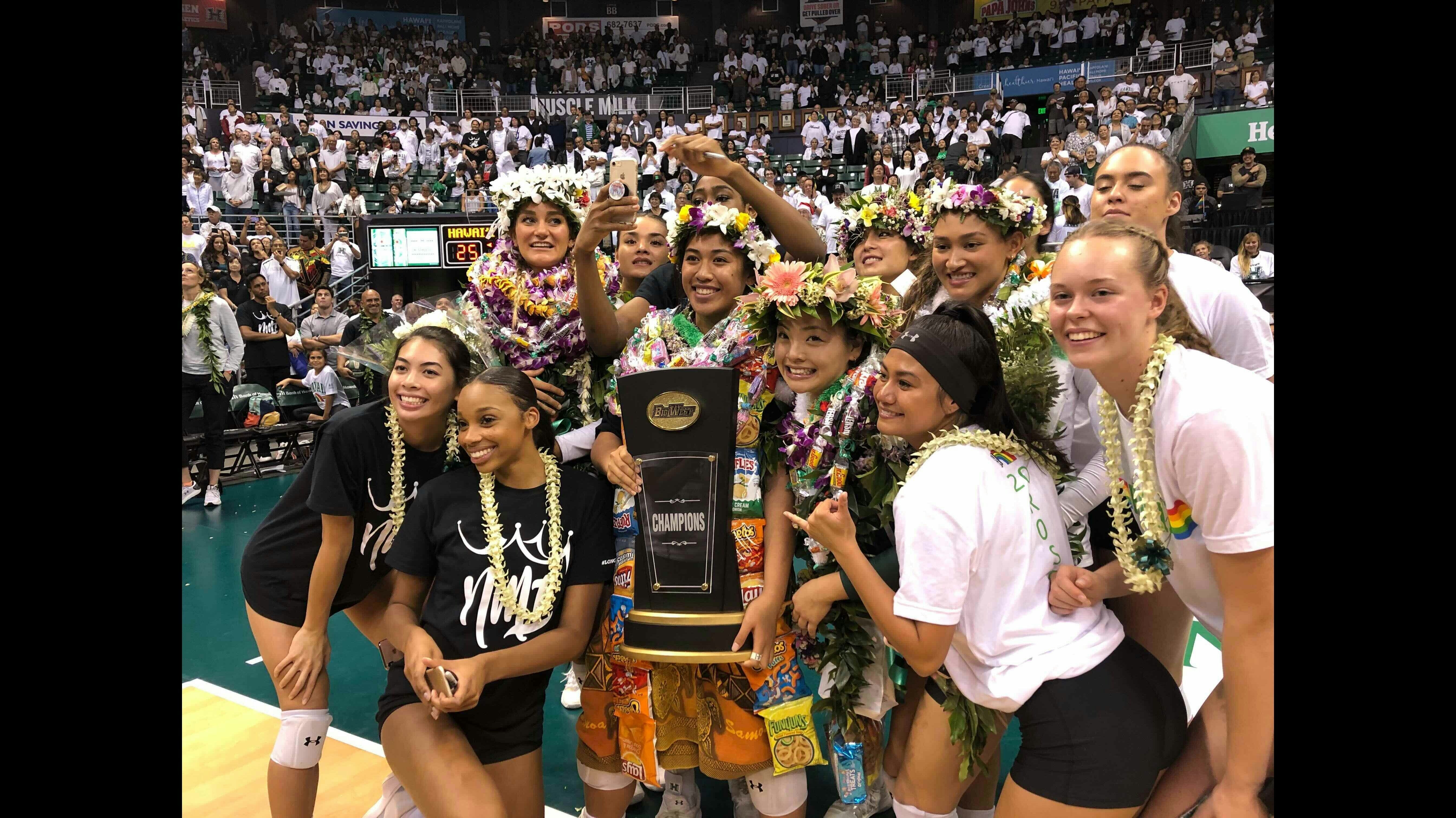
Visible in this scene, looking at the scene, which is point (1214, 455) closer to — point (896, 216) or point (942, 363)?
point (942, 363)

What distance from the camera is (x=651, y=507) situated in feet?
8.66

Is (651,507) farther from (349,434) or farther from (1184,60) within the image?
(1184,60)

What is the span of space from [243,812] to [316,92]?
21629mm

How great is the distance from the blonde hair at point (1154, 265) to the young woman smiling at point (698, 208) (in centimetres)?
108

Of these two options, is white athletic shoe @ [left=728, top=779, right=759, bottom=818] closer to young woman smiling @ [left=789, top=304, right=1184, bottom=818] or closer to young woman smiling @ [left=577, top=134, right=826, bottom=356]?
young woman smiling @ [left=789, top=304, right=1184, bottom=818]

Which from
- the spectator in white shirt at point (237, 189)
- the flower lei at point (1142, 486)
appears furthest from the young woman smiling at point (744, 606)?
the spectator in white shirt at point (237, 189)

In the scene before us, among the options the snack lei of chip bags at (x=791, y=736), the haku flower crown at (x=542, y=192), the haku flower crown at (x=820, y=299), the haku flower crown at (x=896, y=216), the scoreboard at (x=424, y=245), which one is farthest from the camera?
the scoreboard at (x=424, y=245)

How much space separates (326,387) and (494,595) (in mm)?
7393

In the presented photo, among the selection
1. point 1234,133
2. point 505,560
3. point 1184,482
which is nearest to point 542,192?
point 505,560

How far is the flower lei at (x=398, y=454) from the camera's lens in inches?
112

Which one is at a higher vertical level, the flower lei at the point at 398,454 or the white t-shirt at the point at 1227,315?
the white t-shirt at the point at 1227,315

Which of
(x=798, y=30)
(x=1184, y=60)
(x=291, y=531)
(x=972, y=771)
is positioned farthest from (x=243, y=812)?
(x=798, y=30)

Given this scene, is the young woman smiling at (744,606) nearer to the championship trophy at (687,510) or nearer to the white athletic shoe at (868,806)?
the championship trophy at (687,510)

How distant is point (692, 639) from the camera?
2.59 meters
